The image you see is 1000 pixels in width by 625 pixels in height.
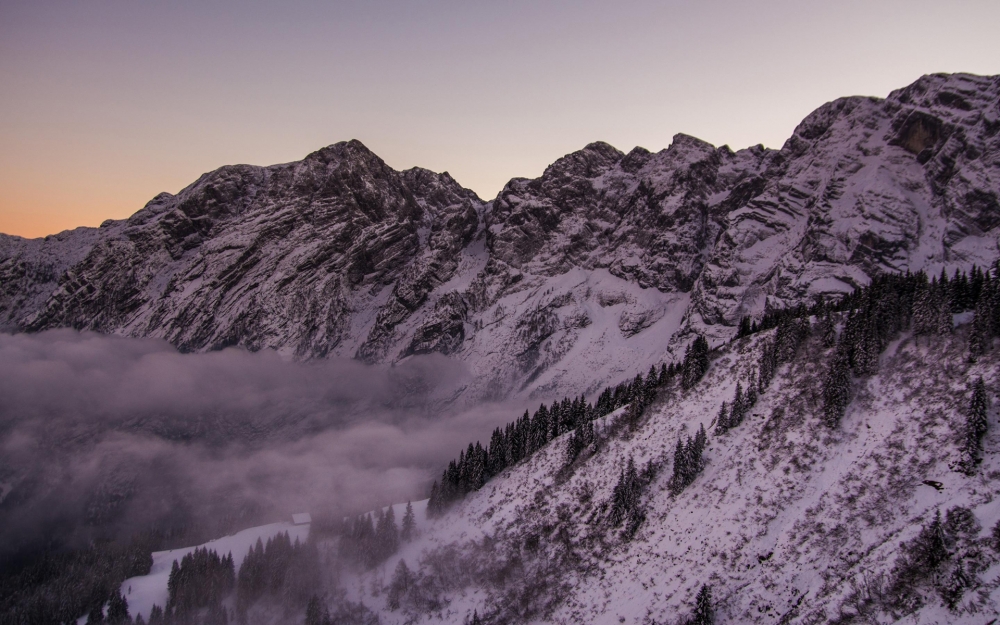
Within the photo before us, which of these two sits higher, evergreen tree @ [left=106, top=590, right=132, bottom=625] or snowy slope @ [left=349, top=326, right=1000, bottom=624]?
snowy slope @ [left=349, top=326, right=1000, bottom=624]

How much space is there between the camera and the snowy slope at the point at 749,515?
171 ft

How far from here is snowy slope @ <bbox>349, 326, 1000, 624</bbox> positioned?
51969 millimetres

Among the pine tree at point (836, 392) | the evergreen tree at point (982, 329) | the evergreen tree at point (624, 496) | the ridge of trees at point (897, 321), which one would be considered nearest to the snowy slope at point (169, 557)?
the evergreen tree at point (624, 496)

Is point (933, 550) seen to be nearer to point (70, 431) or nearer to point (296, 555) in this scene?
point (296, 555)

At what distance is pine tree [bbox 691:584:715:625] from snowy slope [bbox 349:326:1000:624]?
2.76 feet

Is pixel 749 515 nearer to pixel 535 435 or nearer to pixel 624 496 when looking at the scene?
pixel 624 496

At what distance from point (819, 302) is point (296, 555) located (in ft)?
304

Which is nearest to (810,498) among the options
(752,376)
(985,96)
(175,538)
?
(752,376)

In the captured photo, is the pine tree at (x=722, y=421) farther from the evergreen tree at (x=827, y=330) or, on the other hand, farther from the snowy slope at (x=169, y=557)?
the snowy slope at (x=169, y=557)

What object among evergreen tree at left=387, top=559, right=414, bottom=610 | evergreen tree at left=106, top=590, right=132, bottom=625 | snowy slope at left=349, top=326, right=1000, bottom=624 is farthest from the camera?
evergreen tree at left=106, top=590, right=132, bottom=625

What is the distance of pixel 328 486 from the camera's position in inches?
5556

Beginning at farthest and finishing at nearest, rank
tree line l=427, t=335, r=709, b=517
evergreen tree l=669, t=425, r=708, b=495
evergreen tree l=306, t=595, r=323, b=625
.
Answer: tree line l=427, t=335, r=709, b=517 < evergreen tree l=306, t=595, r=323, b=625 < evergreen tree l=669, t=425, r=708, b=495

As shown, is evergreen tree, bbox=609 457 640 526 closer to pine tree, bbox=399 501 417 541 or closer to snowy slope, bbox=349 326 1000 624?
snowy slope, bbox=349 326 1000 624

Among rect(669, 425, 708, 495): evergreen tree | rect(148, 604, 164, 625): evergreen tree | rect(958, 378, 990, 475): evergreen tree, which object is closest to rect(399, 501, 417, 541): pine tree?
rect(148, 604, 164, 625): evergreen tree
